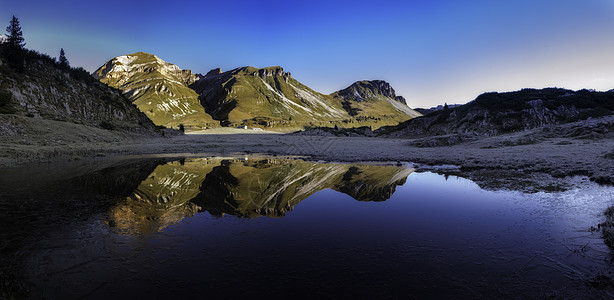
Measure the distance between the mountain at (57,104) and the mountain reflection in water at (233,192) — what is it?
81.7ft

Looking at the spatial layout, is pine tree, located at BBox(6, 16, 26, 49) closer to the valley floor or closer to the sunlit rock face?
the sunlit rock face

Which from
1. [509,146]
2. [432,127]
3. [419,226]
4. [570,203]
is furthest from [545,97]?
[419,226]

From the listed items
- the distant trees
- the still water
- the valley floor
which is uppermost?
the distant trees

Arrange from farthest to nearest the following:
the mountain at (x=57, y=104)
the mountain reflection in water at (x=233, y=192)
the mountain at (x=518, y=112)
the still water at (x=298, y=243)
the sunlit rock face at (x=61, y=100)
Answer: the mountain at (x=518, y=112) < the sunlit rock face at (x=61, y=100) < the mountain at (x=57, y=104) < the mountain reflection in water at (x=233, y=192) < the still water at (x=298, y=243)

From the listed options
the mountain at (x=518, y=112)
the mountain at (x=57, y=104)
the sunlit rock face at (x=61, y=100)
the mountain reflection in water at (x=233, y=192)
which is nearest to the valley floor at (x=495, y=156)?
the mountain at (x=57, y=104)

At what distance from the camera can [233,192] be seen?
14.6 m

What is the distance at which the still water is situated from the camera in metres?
5.52

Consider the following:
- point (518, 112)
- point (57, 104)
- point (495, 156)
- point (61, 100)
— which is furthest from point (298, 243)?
point (518, 112)

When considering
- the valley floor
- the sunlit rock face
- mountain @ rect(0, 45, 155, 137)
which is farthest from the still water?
the sunlit rock face

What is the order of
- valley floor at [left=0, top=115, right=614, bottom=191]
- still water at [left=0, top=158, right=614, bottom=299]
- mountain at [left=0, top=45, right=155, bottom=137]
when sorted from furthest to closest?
mountain at [left=0, top=45, right=155, bottom=137]
valley floor at [left=0, top=115, right=614, bottom=191]
still water at [left=0, top=158, right=614, bottom=299]

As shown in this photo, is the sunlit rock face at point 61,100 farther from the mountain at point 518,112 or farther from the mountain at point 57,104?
the mountain at point 518,112

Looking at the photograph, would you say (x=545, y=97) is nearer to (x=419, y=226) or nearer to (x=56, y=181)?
(x=419, y=226)

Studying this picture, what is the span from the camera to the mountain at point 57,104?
107 feet

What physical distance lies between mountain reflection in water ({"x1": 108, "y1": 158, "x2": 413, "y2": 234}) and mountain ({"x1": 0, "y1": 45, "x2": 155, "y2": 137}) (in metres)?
24.9
